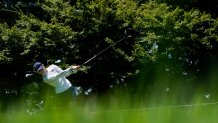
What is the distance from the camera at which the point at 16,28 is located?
1226 cm

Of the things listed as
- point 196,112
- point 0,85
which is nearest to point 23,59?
point 0,85

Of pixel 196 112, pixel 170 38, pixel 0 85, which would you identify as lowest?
pixel 196 112

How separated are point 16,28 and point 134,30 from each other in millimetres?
3038

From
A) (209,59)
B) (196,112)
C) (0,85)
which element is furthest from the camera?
(0,85)

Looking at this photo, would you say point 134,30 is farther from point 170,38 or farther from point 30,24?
point 30,24

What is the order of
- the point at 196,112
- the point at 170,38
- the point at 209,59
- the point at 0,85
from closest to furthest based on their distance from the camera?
the point at 196,112, the point at 170,38, the point at 209,59, the point at 0,85

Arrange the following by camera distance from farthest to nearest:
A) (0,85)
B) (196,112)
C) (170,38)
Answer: (0,85)
(170,38)
(196,112)

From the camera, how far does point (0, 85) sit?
13.6 meters

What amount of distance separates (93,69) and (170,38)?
189cm

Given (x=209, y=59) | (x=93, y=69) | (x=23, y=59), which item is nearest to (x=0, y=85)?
(x=23, y=59)

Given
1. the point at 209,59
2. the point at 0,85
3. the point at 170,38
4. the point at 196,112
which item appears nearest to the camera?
the point at 196,112

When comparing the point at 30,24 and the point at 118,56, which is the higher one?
the point at 30,24

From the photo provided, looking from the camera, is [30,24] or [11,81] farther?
[11,81]

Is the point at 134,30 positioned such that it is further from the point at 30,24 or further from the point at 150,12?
the point at 30,24
